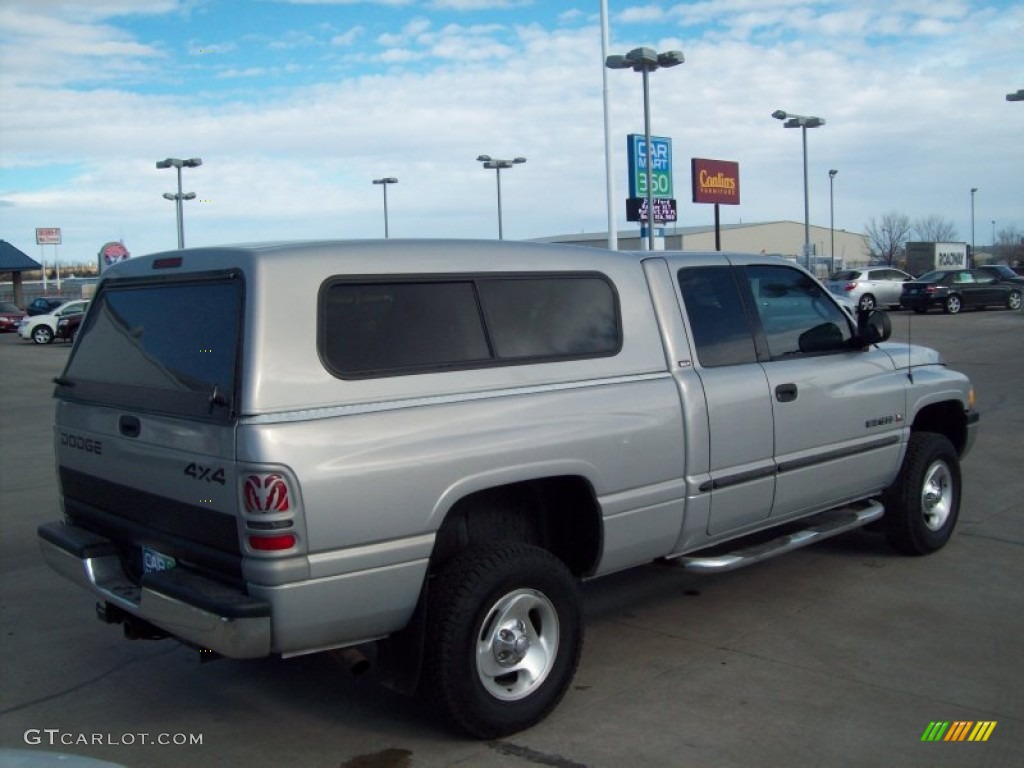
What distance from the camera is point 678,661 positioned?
5.09 meters

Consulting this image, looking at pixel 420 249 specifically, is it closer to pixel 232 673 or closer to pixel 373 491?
pixel 373 491

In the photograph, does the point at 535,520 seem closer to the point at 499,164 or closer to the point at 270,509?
the point at 270,509

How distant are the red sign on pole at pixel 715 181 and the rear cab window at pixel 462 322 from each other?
3151 cm

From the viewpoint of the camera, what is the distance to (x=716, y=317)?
5441mm

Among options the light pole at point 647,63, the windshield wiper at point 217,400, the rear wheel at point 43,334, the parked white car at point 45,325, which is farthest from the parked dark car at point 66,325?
the windshield wiper at point 217,400

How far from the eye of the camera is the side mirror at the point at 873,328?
6.02m

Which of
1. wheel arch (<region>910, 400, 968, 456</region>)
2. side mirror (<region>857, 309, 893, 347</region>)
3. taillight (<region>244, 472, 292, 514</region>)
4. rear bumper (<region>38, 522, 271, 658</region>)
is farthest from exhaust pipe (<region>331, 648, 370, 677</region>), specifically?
wheel arch (<region>910, 400, 968, 456</region>)

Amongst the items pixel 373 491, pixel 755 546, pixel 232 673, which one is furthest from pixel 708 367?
pixel 232 673

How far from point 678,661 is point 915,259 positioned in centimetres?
5532

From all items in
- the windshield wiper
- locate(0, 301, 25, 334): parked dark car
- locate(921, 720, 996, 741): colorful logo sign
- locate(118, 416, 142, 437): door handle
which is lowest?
locate(921, 720, 996, 741): colorful logo sign

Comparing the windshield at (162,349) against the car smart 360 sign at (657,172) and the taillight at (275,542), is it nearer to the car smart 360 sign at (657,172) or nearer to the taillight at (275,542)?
the taillight at (275,542)

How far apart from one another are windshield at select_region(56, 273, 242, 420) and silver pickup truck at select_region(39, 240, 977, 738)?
0.01m

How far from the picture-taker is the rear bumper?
3646 millimetres

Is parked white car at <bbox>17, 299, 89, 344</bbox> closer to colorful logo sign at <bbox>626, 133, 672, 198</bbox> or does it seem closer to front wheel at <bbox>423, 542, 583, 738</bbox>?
colorful logo sign at <bbox>626, 133, 672, 198</bbox>
